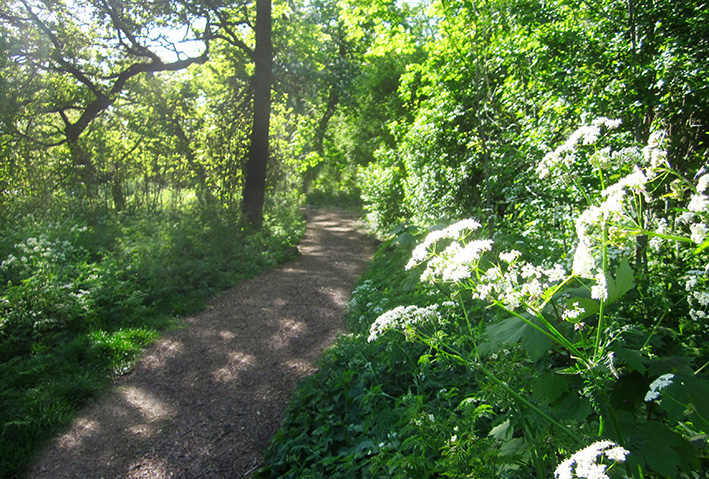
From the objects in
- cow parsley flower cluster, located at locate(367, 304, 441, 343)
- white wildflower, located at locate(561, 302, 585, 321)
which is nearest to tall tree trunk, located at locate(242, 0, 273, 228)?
cow parsley flower cluster, located at locate(367, 304, 441, 343)

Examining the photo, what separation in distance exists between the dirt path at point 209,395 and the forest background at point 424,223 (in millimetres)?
319

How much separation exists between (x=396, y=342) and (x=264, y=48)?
32.2 ft

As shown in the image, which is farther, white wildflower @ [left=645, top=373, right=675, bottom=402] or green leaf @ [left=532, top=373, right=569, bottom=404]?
green leaf @ [left=532, top=373, right=569, bottom=404]

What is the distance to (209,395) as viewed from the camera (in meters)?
4.41

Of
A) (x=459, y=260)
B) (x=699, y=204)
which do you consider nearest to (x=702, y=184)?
(x=699, y=204)

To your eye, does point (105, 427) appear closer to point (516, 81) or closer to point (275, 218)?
point (516, 81)

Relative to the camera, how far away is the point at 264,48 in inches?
428

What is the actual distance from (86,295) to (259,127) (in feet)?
20.9

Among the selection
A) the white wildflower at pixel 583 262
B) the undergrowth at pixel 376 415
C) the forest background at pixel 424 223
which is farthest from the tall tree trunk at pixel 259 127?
the white wildflower at pixel 583 262

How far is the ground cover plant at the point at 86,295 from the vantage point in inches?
162

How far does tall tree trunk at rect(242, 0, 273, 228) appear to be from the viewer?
10846 mm

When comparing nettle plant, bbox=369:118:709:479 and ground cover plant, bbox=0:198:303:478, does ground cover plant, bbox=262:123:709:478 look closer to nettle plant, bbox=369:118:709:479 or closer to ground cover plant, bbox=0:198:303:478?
nettle plant, bbox=369:118:709:479

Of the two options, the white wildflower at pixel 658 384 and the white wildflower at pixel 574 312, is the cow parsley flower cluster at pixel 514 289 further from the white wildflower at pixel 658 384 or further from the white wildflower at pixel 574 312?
the white wildflower at pixel 658 384

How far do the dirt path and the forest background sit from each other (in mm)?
319
